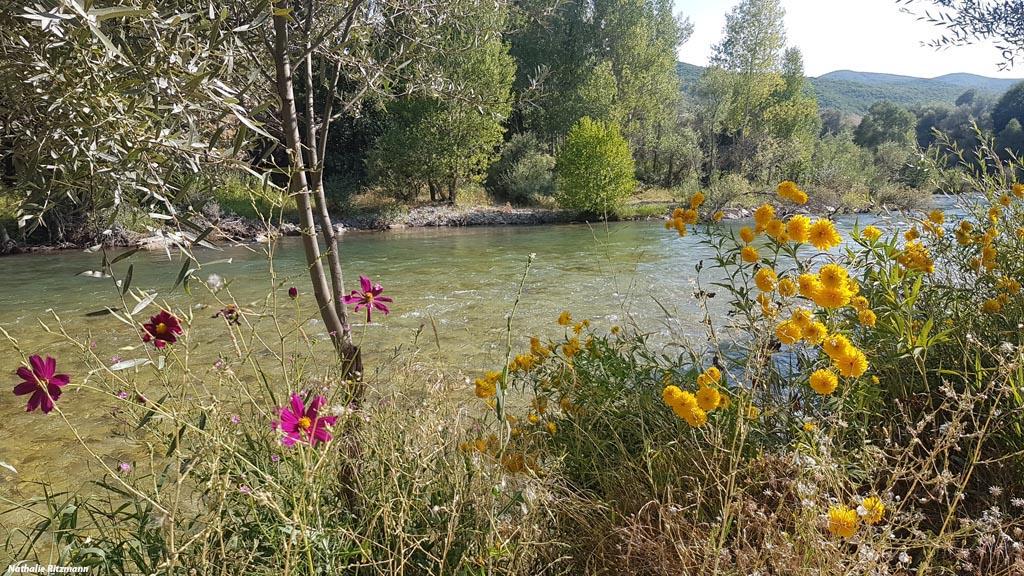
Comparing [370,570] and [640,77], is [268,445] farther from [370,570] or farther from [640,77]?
[640,77]

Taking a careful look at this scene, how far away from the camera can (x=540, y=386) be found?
2545 millimetres

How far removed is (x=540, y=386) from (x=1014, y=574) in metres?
1.66

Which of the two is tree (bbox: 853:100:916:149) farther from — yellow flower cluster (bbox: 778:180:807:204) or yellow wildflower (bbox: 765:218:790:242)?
yellow wildflower (bbox: 765:218:790:242)

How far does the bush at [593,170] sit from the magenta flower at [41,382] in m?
20.4

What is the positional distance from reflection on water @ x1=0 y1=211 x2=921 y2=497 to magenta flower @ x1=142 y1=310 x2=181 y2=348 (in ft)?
0.22

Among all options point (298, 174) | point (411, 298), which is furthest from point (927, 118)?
point (298, 174)

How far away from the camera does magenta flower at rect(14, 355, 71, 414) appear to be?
1168 millimetres

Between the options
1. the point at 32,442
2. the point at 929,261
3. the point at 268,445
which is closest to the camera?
the point at 268,445

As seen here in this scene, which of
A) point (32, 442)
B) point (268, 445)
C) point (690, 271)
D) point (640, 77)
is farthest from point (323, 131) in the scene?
point (640, 77)

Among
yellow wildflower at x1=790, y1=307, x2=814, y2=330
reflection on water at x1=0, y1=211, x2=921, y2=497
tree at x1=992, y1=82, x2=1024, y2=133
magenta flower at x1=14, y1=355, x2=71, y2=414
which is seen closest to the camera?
magenta flower at x1=14, y1=355, x2=71, y2=414

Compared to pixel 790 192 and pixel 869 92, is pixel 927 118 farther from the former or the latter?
pixel 790 192

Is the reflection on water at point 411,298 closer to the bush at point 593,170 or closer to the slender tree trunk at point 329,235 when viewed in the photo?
the slender tree trunk at point 329,235

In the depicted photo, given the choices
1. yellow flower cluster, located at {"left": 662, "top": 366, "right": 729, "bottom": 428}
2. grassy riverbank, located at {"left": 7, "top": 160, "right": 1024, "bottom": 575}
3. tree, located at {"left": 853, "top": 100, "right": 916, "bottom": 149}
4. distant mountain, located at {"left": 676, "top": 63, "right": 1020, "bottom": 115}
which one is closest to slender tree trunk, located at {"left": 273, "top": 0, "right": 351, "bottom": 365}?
grassy riverbank, located at {"left": 7, "top": 160, "right": 1024, "bottom": 575}

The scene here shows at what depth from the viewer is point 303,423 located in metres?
1.29
